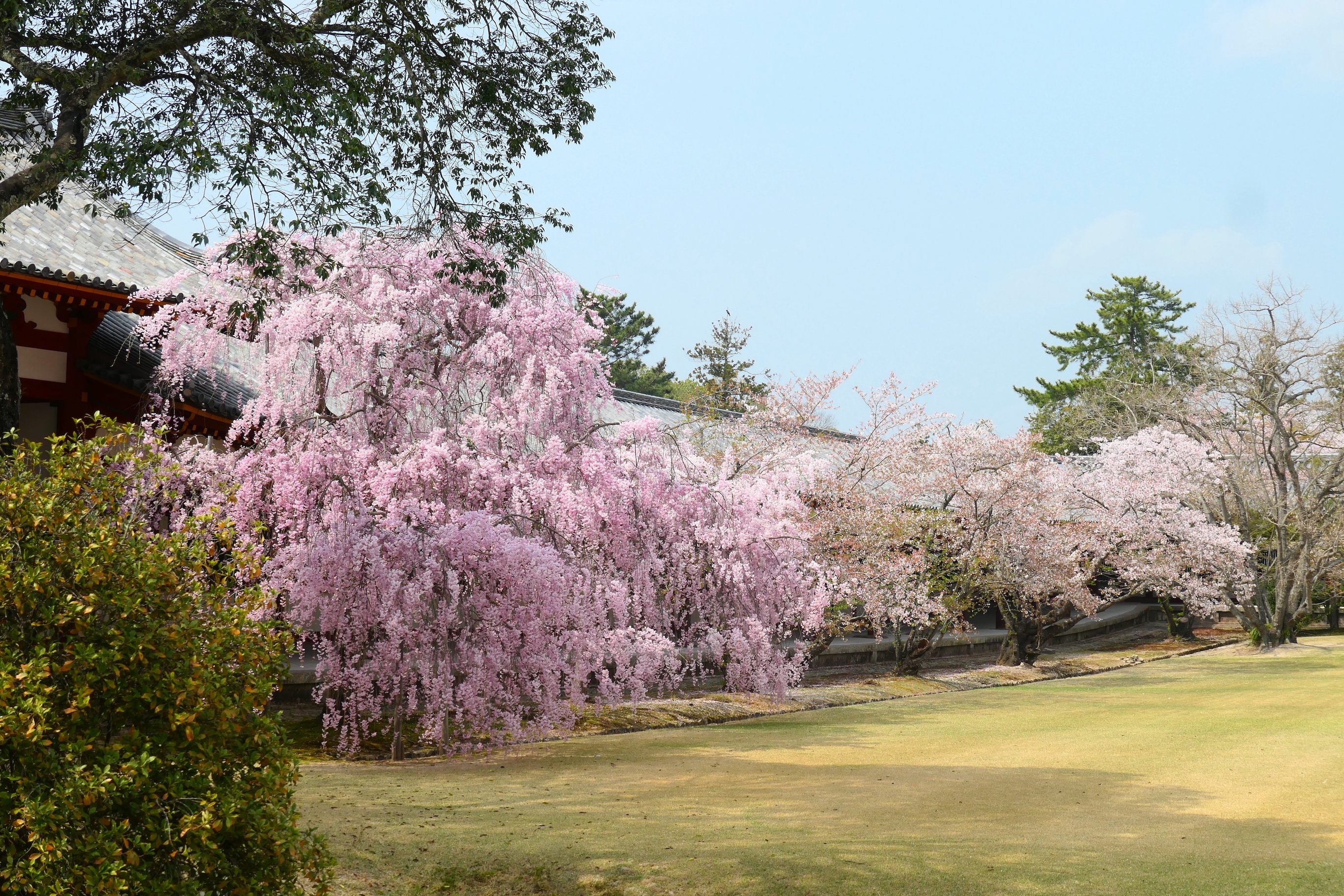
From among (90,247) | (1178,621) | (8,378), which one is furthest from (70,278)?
(1178,621)

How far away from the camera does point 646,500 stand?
13891mm

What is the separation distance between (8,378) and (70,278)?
180 inches

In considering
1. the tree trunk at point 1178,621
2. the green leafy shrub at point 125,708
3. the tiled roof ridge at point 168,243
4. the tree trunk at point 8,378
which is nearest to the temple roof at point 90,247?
the tiled roof ridge at point 168,243

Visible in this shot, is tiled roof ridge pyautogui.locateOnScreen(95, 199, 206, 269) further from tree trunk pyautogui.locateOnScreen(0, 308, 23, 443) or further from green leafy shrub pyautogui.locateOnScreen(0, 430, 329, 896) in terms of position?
green leafy shrub pyautogui.locateOnScreen(0, 430, 329, 896)

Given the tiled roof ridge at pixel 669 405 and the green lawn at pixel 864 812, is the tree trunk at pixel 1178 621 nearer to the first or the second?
the tiled roof ridge at pixel 669 405

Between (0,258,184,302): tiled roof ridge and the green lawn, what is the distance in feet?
20.6

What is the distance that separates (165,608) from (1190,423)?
105ft

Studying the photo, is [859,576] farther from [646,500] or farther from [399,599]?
[399,599]

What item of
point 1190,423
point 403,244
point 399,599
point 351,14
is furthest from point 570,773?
point 1190,423

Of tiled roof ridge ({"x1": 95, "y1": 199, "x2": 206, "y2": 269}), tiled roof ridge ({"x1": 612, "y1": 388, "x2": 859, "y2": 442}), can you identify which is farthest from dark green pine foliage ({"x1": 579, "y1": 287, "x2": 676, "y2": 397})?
tiled roof ridge ({"x1": 95, "y1": 199, "x2": 206, "y2": 269})

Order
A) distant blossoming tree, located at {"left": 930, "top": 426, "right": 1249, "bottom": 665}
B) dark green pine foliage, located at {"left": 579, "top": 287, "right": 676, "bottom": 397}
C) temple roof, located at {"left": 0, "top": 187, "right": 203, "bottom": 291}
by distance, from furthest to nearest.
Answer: dark green pine foliage, located at {"left": 579, "top": 287, "right": 676, "bottom": 397}
distant blossoming tree, located at {"left": 930, "top": 426, "right": 1249, "bottom": 665}
temple roof, located at {"left": 0, "top": 187, "right": 203, "bottom": 291}

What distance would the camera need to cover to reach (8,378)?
8.75 metres

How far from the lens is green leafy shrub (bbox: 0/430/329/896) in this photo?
4570mm

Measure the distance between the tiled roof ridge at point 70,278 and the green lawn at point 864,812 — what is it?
6.29 m
